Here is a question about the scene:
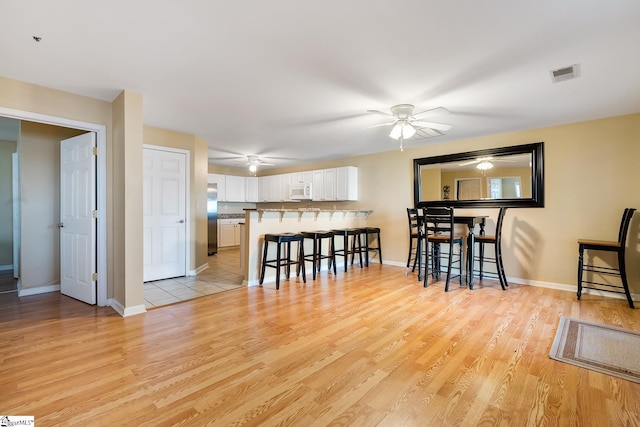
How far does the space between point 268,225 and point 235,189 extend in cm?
412

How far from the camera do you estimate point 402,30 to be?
6.47 feet

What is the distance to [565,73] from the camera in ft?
8.29

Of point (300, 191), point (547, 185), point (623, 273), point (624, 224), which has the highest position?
point (300, 191)

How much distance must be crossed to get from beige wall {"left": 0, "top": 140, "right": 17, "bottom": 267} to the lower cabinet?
152 inches

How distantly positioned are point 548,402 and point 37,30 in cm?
404

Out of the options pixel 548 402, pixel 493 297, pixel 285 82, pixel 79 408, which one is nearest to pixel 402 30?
pixel 285 82

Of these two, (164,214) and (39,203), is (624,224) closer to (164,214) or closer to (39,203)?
(164,214)

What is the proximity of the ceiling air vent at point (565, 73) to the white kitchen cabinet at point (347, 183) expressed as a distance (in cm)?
388

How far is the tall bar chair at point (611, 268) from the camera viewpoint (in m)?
3.34

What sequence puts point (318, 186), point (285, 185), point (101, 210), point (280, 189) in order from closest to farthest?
1. point (101, 210)
2. point (318, 186)
3. point (285, 185)
4. point (280, 189)

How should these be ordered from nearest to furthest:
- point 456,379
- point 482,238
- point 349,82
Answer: point 456,379, point 349,82, point 482,238

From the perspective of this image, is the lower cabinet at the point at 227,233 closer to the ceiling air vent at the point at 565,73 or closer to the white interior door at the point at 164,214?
the white interior door at the point at 164,214

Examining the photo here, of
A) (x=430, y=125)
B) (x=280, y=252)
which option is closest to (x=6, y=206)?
(x=280, y=252)

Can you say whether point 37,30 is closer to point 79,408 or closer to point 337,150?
point 79,408
